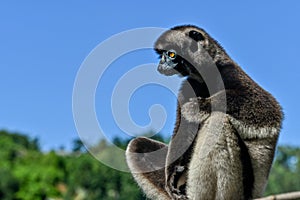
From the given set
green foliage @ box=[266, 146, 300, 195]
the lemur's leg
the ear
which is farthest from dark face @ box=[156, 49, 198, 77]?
green foliage @ box=[266, 146, 300, 195]

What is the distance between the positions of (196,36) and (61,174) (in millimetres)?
104667

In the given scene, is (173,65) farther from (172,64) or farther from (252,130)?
(252,130)

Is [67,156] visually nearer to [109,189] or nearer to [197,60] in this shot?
[109,189]

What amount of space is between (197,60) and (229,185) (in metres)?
1.89

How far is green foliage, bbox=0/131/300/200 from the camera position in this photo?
85944mm

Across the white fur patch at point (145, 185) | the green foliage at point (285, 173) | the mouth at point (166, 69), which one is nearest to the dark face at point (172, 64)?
the mouth at point (166, 69)

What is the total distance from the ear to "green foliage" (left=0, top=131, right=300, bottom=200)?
63.1 metres

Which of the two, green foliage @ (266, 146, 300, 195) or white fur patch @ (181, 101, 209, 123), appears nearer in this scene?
white fur patch @ (181, 101, 209, 123)

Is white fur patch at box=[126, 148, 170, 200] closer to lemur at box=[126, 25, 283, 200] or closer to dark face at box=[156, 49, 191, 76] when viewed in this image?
lemur at box=[126, 25, 283, 200]

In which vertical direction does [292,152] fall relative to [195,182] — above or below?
above

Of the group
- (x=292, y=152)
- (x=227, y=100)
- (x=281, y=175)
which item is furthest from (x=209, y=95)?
(x=292, y=152)

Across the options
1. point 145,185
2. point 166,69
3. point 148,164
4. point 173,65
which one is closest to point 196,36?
point 173,65

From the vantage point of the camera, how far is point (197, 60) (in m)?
12.1

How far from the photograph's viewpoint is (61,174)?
379 ft
